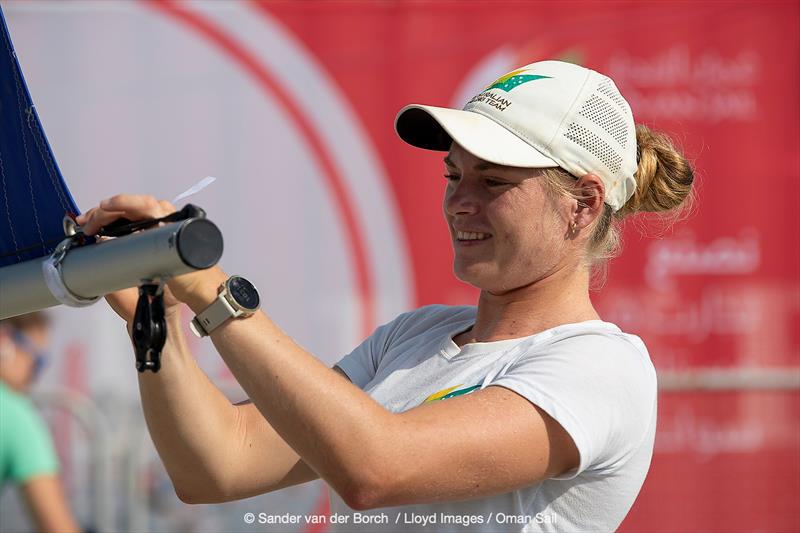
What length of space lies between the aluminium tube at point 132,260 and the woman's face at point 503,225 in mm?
630

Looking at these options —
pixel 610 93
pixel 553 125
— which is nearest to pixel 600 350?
→ pixel 553 125

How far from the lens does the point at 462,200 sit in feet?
5.74

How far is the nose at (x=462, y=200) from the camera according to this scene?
173 centimetres

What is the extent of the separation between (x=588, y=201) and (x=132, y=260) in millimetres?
829

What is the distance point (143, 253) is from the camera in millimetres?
1194

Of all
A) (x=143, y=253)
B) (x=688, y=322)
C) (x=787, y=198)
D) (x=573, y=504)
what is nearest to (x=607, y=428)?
(x=573, y=504)

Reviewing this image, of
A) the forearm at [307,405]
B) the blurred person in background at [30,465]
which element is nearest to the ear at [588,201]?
the forearm at [307,405]

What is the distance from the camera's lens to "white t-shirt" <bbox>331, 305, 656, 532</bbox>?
5.01 feet

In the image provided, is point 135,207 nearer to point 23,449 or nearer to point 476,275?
point 476,275

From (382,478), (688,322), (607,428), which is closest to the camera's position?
(382,478)

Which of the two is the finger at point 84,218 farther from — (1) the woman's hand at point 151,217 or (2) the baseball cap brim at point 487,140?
(2) the baseball cap brim at point 487,140

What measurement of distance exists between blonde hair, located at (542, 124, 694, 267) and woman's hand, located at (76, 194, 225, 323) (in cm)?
71

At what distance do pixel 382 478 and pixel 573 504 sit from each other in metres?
0.39

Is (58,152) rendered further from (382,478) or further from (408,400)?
(382,478)
